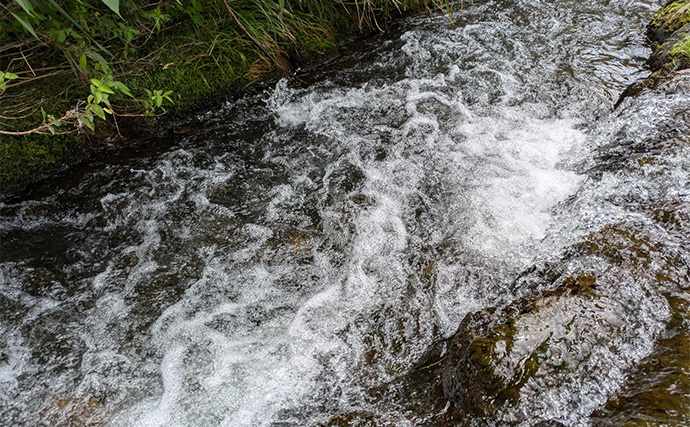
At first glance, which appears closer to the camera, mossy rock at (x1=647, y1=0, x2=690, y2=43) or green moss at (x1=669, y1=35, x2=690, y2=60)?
green moss at (x1=669, y1=35, x2=690, y2=60)

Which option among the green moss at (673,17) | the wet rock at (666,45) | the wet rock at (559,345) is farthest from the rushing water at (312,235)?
the green moss at (673,17)

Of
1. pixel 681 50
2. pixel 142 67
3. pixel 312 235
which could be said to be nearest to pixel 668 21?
pixel 681 50

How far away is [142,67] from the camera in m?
3.65

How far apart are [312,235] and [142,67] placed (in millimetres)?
2250

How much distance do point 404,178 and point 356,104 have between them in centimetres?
118

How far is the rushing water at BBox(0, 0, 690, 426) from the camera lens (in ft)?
7.04

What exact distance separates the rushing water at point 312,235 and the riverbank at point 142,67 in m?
0.25

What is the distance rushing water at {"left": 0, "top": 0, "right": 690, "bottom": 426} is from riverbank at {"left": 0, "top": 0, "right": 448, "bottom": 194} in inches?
9.9

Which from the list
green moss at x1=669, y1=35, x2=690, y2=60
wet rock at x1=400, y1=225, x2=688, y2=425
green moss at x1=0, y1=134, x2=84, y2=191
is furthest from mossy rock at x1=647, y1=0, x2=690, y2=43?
green moss at x1=0, y1=134, x2=84, y2=191

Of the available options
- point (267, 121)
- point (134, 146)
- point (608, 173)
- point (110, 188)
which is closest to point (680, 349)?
point (608, 173)

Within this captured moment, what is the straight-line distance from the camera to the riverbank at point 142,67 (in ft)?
10.2

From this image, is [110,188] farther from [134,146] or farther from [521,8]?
[521,8]

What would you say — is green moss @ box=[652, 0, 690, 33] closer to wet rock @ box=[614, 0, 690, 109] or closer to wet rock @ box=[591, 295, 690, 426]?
wet rock @ box=[614, 0, 690, 109]

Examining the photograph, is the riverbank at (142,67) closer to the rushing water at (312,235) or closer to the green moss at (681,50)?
the rushing water at (312,235)
